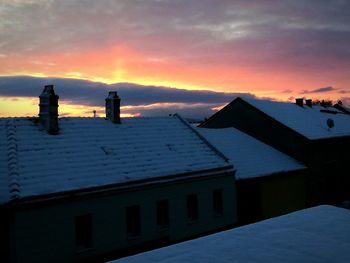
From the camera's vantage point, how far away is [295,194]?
27.1m

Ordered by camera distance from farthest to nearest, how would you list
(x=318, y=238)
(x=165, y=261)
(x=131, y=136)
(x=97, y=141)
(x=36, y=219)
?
1. (x=131, y=136)
2. (x=97, y=141)
3. (x=36, y=219)
4. (x=318, y=238)
5. (x=165, y=261)

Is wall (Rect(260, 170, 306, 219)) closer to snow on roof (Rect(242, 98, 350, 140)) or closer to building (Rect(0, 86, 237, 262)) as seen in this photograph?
building (Rect(0, 86, 237, 262))

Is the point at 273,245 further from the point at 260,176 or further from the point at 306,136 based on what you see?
the point at 306,136

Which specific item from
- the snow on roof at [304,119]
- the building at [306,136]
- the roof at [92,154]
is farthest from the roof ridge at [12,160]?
the snow on roof at [304,119]

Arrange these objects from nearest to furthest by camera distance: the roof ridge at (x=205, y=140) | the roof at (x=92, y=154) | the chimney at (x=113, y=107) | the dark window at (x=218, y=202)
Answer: the roof at (x=92, y=154) < the dark window at (x=218, y=202) < the chimney at (x=113, y=107) < the roof ridge at (x=205, y=140)

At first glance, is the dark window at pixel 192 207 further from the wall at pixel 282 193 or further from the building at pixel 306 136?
the building at pixel 306 136

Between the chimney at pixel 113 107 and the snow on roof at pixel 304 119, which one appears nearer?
the chimney at pixel 113 107

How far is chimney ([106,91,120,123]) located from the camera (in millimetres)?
22058

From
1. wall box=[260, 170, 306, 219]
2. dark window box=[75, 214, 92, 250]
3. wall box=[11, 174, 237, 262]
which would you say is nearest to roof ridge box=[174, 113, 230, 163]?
wall box=[11, 174, 237, 262]

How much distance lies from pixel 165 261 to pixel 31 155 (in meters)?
11.7

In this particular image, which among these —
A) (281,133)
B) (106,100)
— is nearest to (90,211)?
(106,100)

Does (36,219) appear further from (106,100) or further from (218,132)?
(218,132)

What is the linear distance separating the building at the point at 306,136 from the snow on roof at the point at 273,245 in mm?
19903

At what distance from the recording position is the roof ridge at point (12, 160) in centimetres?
1431
